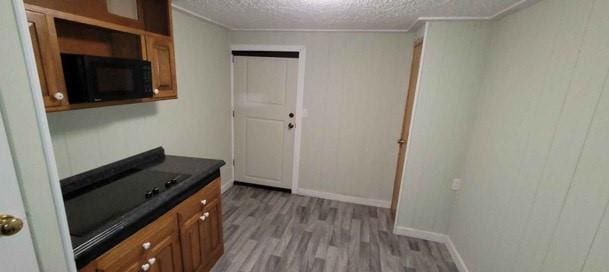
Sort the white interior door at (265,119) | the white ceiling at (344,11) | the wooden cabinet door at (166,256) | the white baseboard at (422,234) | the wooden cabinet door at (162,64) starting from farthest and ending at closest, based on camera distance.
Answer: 1. the white interior door at (265,119)
2. the white baseboard at (422,234)
3. the white ceiling at (344,11)
4. the wooden cabinet door at (162,64)
5. the wooden cabinet door at (166,256)

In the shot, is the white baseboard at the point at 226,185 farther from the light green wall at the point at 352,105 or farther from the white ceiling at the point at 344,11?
the white ceiling at the point at 344,11


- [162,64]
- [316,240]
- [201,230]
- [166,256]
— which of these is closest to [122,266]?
[166,256]

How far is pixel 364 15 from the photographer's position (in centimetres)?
224

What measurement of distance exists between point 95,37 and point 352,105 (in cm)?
246

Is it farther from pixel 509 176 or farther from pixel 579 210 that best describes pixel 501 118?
pixel 579 210

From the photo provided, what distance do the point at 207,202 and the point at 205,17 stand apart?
185cm

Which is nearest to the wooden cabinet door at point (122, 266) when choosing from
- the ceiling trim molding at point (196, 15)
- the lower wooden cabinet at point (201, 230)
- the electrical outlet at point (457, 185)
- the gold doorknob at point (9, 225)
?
the lower wooden cabinet at point (201, 230)

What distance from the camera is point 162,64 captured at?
5.80 feet

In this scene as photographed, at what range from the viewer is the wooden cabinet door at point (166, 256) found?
1427mm

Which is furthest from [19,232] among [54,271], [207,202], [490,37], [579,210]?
[490,37]

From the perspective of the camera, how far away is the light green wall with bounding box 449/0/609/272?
1144 mm

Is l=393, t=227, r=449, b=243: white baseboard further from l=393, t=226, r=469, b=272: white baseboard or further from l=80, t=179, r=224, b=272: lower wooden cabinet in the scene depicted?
l=80, t=179, r=224, b=272: lower wooden cabinet

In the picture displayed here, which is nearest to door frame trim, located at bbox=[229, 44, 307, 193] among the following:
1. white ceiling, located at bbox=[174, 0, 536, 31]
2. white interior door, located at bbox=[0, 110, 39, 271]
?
white ceiling, located at bbox=[174, 0, 536, 31]

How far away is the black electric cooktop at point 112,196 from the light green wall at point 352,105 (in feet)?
6.38
